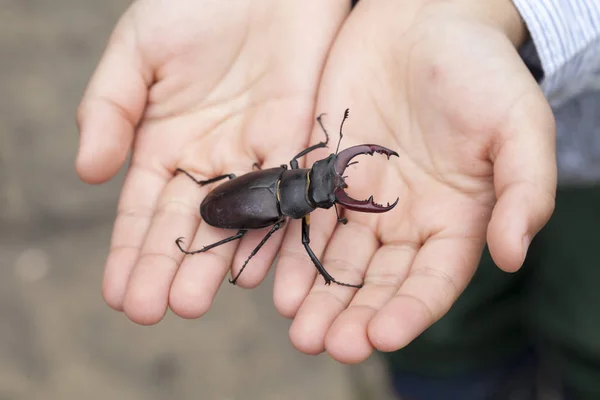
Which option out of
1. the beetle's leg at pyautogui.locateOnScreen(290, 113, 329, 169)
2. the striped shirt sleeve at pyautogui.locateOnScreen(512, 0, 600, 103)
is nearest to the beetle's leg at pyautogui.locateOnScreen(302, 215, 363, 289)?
the beetle's leg at pyautogui.locateOnScreen(290, 113, 329, 169)

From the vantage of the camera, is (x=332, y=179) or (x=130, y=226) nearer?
(x=332, y=179)

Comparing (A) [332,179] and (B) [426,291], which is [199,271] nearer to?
(A) [332,179]

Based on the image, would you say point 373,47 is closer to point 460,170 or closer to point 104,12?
point 460,170

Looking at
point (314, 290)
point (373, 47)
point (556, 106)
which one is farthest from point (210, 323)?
point (556, 106)

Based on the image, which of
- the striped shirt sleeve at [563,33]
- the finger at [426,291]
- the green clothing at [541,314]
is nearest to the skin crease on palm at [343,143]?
the finger at [426,291]

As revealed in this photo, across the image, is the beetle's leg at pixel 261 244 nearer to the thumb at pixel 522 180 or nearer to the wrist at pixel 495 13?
the thumb at pixel 522 180

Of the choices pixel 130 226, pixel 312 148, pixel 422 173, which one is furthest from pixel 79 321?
pixel 422 173
